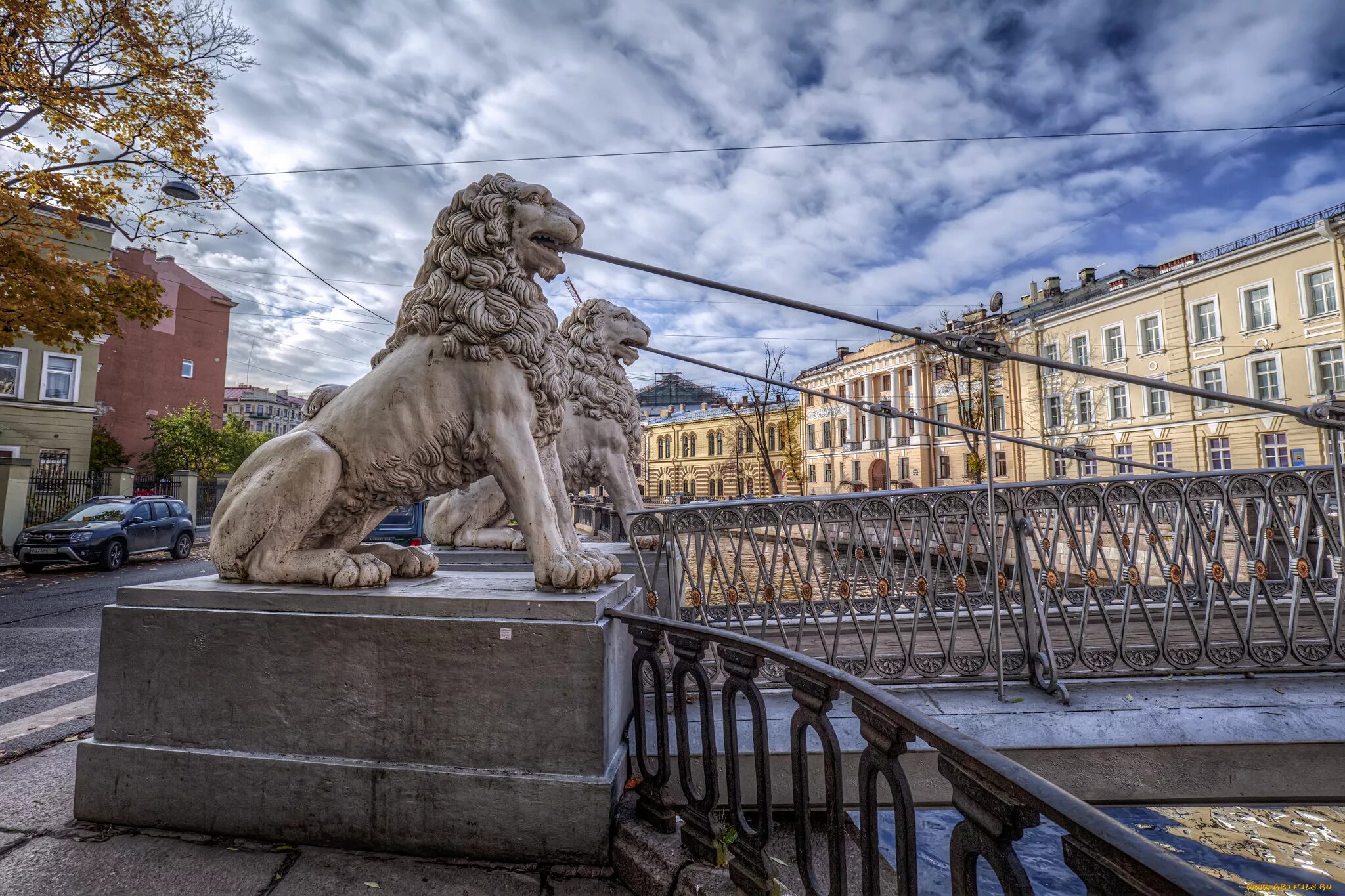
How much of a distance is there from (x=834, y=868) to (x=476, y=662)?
1.19m

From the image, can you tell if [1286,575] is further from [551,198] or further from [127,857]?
[127,857]

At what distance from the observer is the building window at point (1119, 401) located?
82.2ft

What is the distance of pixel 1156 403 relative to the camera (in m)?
24.2

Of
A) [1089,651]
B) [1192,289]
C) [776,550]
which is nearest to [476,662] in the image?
[776,550]

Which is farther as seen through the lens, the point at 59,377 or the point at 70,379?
the point at 70,379

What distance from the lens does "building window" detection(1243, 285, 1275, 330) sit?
2070 cm

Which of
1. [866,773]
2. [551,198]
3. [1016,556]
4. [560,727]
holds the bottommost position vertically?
[560,727]

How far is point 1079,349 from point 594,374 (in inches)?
1160

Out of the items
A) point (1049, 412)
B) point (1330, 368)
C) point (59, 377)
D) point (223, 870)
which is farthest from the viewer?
point (1049, 412)

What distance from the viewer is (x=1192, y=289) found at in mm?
22984

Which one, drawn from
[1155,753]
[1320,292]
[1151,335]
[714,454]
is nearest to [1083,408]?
[1151,335]

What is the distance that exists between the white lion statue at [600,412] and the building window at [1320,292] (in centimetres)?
2595

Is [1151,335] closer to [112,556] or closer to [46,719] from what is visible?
[46,719]

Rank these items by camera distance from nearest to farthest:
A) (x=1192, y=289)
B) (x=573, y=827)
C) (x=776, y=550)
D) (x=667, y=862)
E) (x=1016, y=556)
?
(x=667, y=862) < (x=573, y=827) < (x=1016, y=556) < (x=776, y=550) < (x=1192, y=289)
